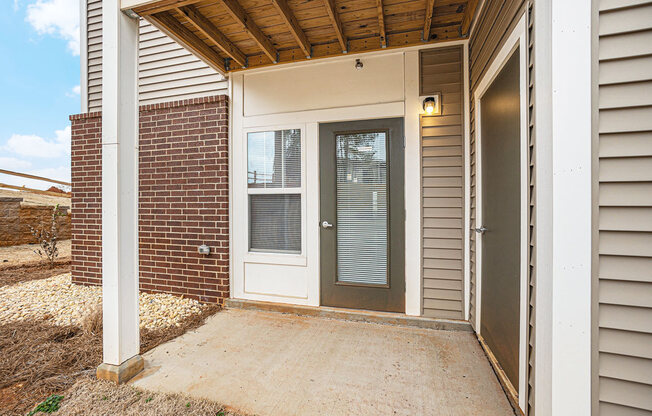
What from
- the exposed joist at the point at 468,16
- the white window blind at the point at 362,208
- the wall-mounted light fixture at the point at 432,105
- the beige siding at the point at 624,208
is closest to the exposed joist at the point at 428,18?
the exposed joist at the point at 468,16

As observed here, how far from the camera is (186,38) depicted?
8.57ft

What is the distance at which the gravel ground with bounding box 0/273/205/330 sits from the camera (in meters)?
2.78

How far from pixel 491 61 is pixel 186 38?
2.68m

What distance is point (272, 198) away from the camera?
10.3 feet

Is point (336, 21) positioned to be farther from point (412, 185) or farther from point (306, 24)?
point (412, 185)

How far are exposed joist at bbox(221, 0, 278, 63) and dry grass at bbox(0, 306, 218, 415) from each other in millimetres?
2872

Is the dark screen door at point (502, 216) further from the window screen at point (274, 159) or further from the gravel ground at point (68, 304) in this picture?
the gravel ground at point (68, 304)

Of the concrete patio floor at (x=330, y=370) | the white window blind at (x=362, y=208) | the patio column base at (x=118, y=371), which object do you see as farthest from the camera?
the white window blind at (x=362, y=208)

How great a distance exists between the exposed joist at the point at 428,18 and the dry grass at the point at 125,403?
3179 mm

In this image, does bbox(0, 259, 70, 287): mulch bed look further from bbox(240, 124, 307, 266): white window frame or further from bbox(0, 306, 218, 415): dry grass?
bbox(240, 124, 307, 266): white window frame

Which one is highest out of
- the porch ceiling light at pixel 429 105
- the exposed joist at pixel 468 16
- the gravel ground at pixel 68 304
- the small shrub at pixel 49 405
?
the exposed joist at pixel 468 16

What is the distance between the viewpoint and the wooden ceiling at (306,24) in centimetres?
228

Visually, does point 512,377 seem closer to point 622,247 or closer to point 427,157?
point 622,247

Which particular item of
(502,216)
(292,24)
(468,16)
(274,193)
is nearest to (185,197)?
(274,193)
